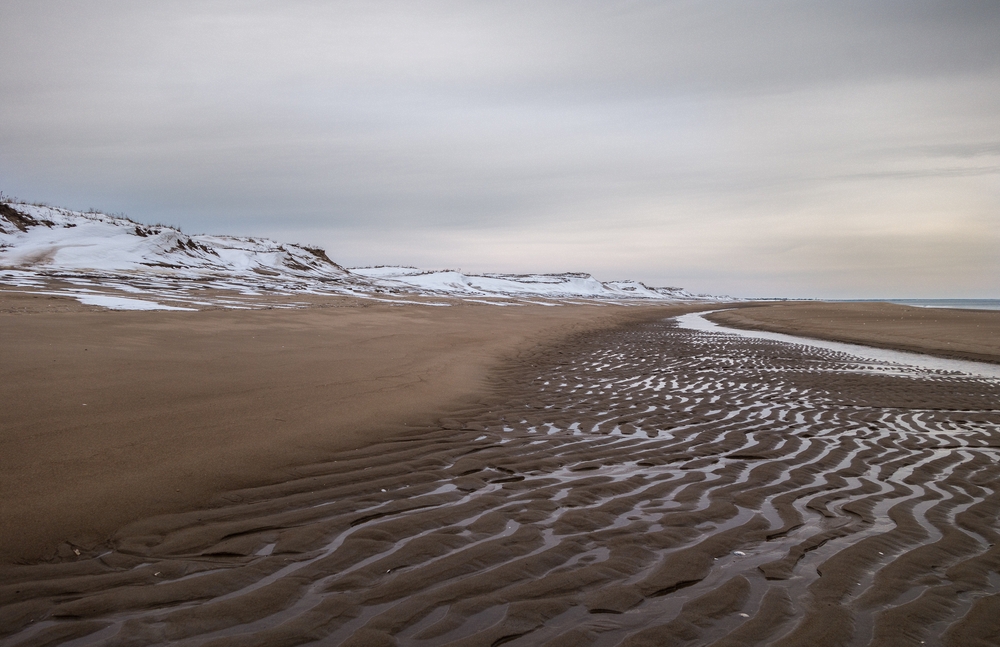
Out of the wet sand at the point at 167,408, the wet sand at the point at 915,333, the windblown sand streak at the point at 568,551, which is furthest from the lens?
the wet sand at the point at 915,333

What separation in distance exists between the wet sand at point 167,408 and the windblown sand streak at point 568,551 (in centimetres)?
38

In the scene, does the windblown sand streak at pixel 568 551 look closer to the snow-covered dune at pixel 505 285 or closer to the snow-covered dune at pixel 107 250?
the snow-covered dune at pixel 107 250

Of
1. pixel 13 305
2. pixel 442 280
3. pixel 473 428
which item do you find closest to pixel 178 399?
pixel 473 428

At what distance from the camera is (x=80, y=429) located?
4461 millimetres

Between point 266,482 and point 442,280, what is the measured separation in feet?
216

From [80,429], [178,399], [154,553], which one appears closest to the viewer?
[154,553]

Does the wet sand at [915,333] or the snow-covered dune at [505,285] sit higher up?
the snow-covered dune at [505,285]

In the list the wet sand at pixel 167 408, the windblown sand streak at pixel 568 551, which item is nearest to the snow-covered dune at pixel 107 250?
the wet sand at pixel 167 408

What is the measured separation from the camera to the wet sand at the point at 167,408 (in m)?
3.41

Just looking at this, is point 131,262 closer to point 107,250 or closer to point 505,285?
point 107,250

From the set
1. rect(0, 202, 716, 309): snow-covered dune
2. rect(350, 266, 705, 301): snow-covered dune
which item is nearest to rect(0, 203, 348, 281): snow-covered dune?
rect(0, 202, 716, 309): snow-covered dune

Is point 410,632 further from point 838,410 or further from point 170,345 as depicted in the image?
point 170,345

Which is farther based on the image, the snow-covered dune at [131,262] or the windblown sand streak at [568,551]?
the snow-covered dune at [131,262]

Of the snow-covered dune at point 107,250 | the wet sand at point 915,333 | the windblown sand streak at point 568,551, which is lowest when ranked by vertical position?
the windblown sand streak at point 568,551
